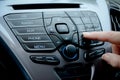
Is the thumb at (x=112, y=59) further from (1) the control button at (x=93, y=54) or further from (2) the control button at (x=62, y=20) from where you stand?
(2) the control button at (x=62, y=20)

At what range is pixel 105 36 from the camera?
847 mm

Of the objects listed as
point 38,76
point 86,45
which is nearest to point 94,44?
point 86,45

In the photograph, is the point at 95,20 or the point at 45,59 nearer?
the point at 45,59

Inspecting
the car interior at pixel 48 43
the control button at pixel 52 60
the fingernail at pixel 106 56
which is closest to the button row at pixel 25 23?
the car interior at pixel 48 43

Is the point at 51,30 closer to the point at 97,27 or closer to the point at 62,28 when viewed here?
the point at 62,28

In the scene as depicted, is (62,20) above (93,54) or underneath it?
above

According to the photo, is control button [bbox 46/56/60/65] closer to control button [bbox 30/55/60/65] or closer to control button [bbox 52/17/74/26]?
control button [bbox 30/55/60/65]

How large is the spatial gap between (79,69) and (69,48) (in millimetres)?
72

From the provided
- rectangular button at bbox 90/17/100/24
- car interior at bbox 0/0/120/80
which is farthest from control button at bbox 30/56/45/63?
rectangular button at bbox 90/17/100/24

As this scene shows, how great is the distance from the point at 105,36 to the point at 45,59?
0.18 m

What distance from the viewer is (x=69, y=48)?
87 centimetres

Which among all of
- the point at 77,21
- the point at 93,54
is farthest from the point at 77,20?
the point at 93,54

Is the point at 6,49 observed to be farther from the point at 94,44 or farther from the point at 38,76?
the point at 94,44

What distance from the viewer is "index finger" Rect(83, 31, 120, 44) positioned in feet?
2.67
